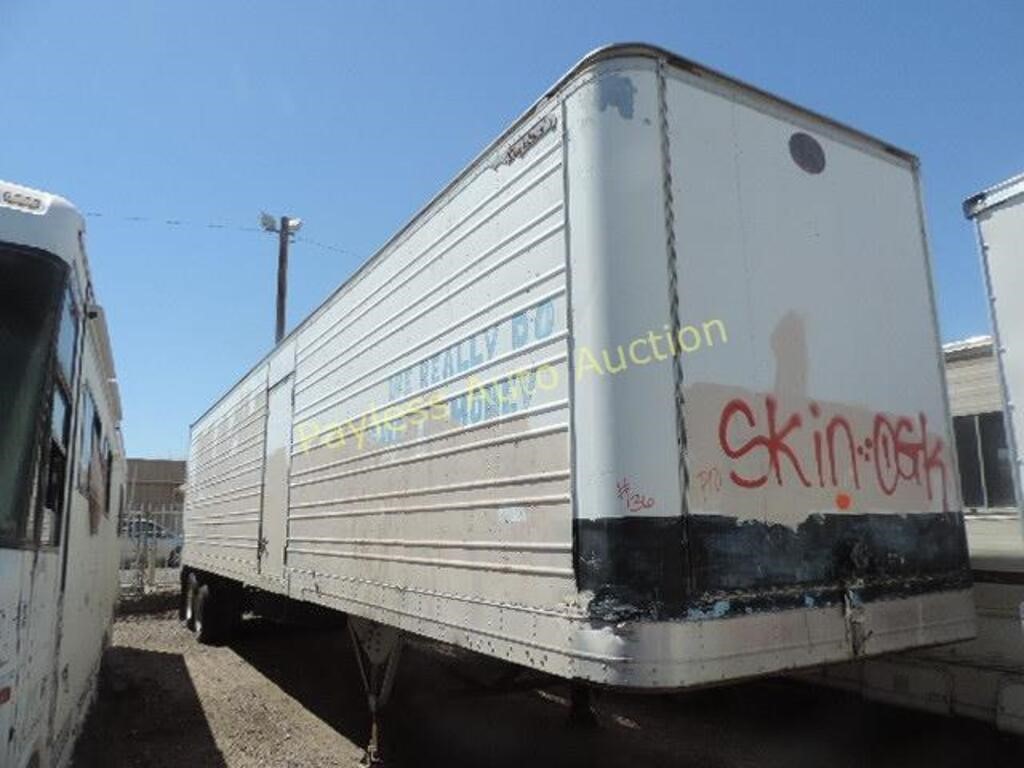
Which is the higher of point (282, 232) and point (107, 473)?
point (282, 232)

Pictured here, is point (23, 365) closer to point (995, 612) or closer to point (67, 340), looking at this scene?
point (67, 340)

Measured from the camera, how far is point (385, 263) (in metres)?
5.59

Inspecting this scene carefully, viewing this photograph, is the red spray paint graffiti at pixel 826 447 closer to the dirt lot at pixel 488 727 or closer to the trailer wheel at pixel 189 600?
the dirt lot at pixel 488 727

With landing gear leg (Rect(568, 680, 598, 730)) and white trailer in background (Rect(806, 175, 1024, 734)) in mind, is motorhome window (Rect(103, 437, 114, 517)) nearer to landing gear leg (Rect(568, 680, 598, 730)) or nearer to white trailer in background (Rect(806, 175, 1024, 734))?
landing gear leg (Rect(568, 680, 598, 730))

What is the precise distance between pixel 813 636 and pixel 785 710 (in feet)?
9.29

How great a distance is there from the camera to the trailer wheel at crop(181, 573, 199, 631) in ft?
40.3

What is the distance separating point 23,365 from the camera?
306 cm

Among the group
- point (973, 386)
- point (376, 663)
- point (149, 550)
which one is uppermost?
point (973, 386)

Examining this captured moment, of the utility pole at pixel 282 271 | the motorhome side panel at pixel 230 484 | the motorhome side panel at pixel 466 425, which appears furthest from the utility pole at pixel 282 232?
the motorhome side panel at pixel 466 425

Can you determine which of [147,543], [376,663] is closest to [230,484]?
[376,663]

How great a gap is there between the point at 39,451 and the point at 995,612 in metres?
4.25

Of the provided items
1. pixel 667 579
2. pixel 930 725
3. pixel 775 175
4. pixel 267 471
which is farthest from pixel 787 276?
pixel 267 471

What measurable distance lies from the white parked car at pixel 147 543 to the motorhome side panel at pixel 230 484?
1.78m

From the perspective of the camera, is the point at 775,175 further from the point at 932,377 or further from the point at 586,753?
the point at 586,753
